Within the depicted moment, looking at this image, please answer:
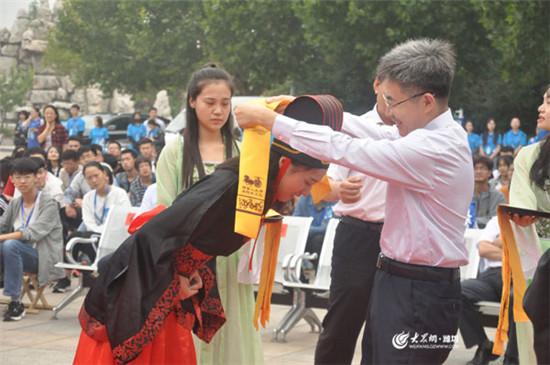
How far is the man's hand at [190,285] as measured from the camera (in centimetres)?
391

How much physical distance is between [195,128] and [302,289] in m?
3.20

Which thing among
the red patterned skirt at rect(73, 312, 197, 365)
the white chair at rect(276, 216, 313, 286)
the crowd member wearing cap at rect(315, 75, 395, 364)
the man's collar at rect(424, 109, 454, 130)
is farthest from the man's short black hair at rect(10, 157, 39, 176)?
the man's collar at rect(424, 109, 454, 130)

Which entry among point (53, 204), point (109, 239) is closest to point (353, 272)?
point (109, 239)

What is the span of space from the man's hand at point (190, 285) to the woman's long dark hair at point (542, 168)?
2.09 meters

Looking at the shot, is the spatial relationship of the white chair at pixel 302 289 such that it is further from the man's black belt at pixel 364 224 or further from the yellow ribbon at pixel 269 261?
the yellow ribbon at pixel 269 261

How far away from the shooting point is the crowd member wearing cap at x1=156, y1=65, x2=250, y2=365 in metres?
4.88

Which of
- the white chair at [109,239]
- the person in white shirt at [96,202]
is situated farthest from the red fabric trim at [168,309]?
the person in white shirt at [96,202]

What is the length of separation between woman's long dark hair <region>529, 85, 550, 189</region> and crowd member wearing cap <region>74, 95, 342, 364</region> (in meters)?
1.78

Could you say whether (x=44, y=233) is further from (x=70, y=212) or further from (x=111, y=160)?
(x=111, y=160)

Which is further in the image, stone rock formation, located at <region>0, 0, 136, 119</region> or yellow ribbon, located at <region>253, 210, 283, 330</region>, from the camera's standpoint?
stone rock formation, located at <region>0, 0, 136, 119</region>

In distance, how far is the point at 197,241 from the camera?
377cm

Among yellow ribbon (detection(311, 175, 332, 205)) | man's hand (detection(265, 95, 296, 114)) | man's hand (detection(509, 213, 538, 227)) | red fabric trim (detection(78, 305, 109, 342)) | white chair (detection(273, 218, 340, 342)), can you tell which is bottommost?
white chair (detection(273, 218, 340, 342))

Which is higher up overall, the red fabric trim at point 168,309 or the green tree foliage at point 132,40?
the green tree foliage at point 132,40

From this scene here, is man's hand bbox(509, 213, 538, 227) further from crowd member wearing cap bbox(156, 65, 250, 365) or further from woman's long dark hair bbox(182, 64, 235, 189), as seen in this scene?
woman's long dark hair bbox(182, 64, 235, 189)
